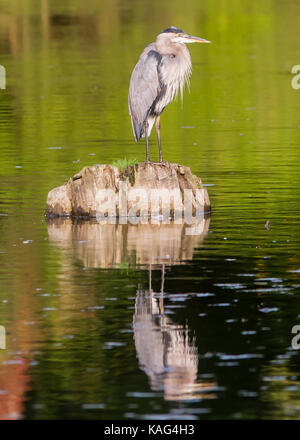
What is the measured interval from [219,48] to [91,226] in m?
37.4

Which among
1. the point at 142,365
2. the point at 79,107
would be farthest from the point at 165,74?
the point at 79,107

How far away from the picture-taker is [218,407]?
10227 millimetres

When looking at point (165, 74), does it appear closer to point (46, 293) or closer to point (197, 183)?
point (197, 183)

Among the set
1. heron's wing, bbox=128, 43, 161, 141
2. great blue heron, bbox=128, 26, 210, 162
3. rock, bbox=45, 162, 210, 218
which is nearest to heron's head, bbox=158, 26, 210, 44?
great blue heron, bbox=128, 26, 210, 162

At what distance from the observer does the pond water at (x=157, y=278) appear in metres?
10.7

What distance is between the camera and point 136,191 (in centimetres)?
1911

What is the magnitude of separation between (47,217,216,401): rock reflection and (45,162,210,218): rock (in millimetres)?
397

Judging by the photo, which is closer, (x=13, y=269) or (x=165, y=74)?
(x=13, y=269)

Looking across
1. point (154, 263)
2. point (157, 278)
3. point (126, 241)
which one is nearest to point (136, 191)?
point (126, 241)

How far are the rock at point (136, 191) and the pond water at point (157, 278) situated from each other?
0.43 metres

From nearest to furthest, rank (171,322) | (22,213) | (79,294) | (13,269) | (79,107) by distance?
(171,322), (79,294), (13,269), (22,213), (79,107)

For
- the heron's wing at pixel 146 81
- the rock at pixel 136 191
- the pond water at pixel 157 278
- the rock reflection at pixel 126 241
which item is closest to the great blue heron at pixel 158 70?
the heron's wing at pixel 146 81

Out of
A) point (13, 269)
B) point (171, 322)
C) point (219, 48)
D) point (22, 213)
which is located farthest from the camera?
point (219, 48)

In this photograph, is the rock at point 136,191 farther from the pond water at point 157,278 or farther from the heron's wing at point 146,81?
the heron's wing at point 146,81
